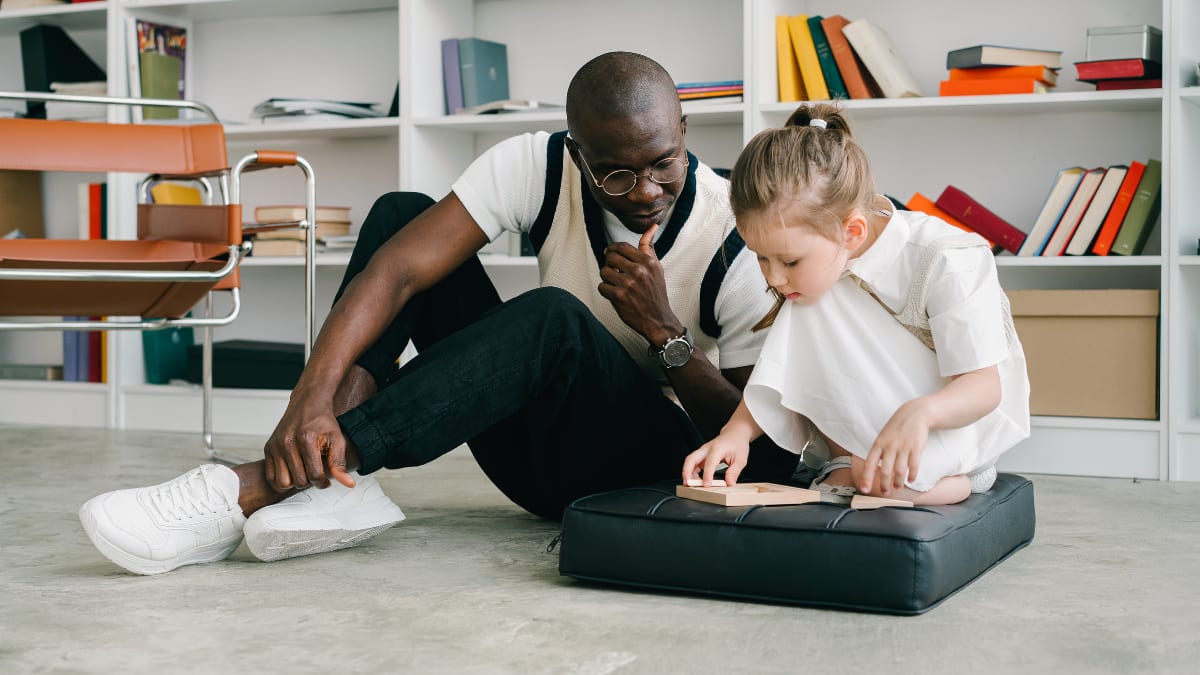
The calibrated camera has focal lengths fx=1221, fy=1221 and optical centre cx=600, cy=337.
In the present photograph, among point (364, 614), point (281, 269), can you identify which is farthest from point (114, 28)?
point (364, 614)

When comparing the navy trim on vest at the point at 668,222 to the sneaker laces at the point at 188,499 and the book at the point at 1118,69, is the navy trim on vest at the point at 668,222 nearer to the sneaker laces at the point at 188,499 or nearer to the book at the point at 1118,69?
the sneaker laces at the point at 188,499

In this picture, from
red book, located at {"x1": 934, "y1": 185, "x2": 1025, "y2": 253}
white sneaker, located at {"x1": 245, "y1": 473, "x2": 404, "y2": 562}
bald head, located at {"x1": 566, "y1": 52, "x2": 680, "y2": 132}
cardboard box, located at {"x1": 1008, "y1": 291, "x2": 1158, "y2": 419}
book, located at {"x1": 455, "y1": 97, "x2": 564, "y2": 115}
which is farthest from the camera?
book, located at {"x1": 455, "y1": 97, "x2": 564, "y2": 115}

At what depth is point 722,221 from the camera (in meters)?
1.80

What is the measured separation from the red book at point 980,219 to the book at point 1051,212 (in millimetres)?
46

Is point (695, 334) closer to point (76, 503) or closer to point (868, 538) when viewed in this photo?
point (868, 538)

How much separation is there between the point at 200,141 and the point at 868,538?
2.02m

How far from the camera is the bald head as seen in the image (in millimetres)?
1695

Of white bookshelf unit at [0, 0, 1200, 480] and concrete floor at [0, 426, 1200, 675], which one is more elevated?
white bookshelf unit at [0, 0, 1200, 480]

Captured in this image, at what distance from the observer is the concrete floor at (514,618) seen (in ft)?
3.99

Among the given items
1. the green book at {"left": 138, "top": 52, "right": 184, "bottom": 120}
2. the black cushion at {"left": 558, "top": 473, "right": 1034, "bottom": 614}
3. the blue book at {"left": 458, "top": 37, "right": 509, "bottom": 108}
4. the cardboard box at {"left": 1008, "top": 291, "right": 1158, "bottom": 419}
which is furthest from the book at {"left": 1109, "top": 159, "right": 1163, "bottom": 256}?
the green book at {"left": 138, "top": 52, "right": 184, "bottom": 120}

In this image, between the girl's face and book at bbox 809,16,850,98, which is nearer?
the girl's face

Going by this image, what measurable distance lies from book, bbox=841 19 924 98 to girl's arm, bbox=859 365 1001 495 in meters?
1.70

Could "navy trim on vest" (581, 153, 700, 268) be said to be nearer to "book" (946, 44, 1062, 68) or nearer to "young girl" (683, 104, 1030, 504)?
"young girl" (683, 104, 1030, 504)

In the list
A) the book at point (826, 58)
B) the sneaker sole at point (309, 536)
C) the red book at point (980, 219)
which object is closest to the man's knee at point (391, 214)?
the sneaker sole at point (309, 536)
